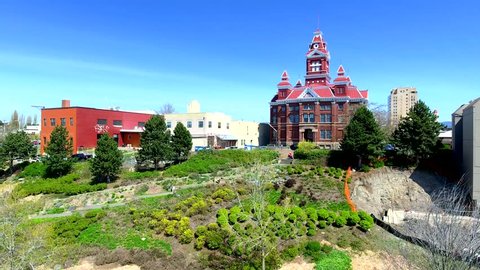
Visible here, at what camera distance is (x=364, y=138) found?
111 ft

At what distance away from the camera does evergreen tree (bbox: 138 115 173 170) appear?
3725cm

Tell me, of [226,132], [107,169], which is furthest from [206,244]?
[226,132]

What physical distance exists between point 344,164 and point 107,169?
86.8 ft

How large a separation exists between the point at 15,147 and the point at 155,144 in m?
20.4

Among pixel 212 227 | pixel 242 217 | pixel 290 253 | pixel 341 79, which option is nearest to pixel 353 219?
pixel 290 253

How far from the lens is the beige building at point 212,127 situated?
57.3m

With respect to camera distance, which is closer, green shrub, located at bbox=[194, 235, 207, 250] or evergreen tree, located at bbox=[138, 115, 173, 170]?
green shrub, located at bbox=[194, 235, 207, 250]

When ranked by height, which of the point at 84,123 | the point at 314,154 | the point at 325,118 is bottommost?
the point at 314,154

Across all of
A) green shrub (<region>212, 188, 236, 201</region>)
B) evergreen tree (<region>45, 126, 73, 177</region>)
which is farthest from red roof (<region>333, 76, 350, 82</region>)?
evergreen tree (<region>45, 126, 73, 177</region>)

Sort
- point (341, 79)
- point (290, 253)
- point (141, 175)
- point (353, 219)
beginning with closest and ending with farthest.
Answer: point (290, 253), point (353, 219), point (141, 175), point (341, 79)

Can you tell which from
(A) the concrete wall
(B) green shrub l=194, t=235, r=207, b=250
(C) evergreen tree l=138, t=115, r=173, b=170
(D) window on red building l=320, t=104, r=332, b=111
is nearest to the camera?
(B) green shrub l=194, t=235, r=207, b=250

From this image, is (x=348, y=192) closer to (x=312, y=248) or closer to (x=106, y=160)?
(x=312, y=248)

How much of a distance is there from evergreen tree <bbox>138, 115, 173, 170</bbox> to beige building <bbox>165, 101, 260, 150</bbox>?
18351 mm

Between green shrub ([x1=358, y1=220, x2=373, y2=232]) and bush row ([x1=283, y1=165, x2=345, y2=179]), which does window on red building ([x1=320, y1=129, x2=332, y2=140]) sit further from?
green shrub ([x1=358, y1=220, x2=373, y2=232])
